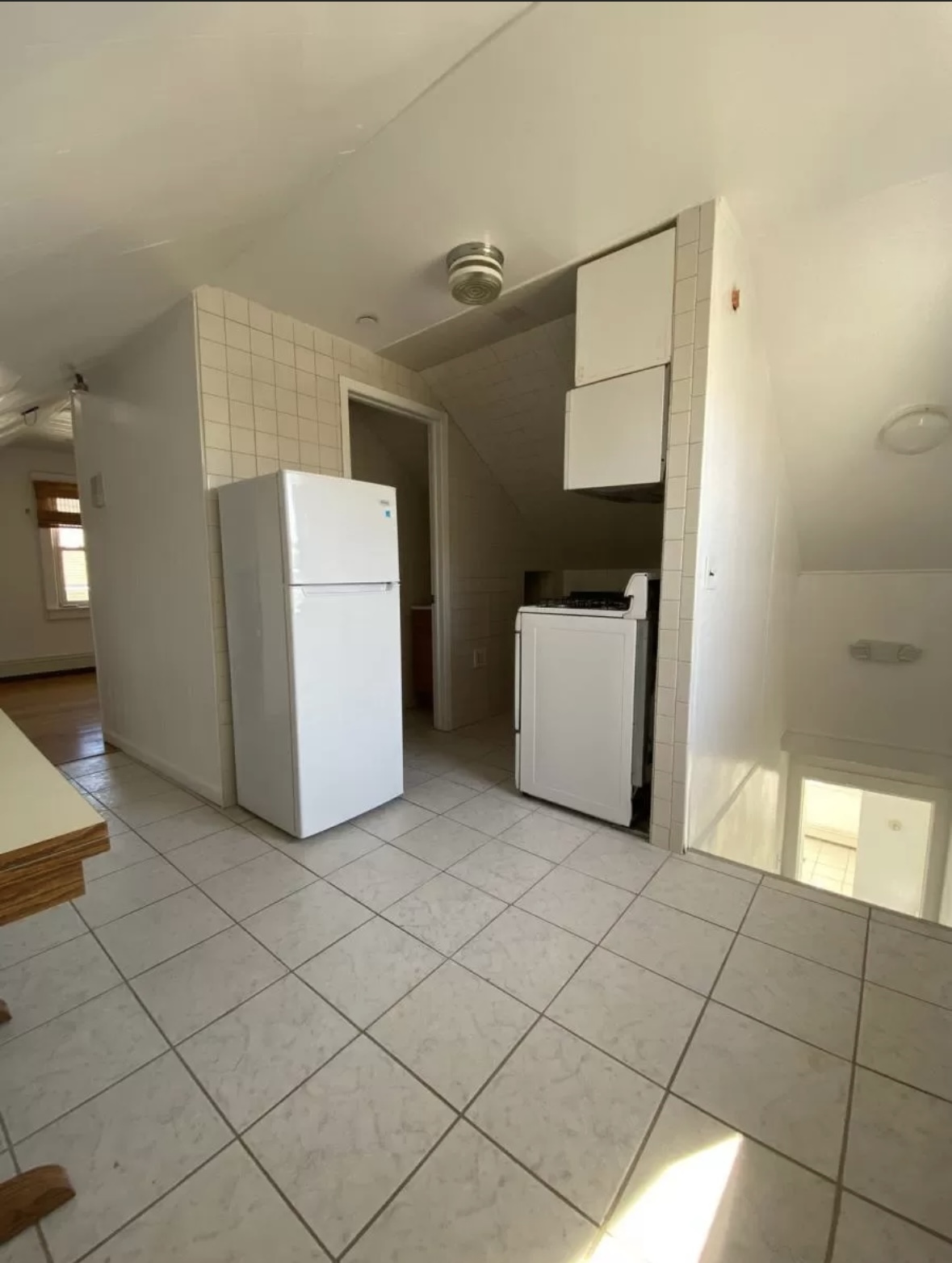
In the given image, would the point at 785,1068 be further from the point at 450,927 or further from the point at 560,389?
the point at 560,389

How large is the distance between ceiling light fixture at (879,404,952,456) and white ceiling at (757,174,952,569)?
0.14ft

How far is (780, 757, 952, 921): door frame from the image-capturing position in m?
3.14

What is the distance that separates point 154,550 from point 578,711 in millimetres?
2257

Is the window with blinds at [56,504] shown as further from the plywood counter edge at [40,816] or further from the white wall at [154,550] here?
the plywood counter edge at [40,816]

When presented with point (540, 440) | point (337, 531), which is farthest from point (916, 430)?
point (337, 531)

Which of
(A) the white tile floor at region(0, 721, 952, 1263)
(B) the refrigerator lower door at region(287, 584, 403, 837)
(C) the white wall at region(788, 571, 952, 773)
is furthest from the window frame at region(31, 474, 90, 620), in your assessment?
(C) the white wall at region(788, 571, 952, 773)

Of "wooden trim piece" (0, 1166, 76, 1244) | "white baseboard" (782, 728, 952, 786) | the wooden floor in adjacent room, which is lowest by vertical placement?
"white baseboard" (782, 728, 952, 786)

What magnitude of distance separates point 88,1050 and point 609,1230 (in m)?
1.18

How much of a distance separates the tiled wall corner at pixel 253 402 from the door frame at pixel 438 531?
0.39 metres

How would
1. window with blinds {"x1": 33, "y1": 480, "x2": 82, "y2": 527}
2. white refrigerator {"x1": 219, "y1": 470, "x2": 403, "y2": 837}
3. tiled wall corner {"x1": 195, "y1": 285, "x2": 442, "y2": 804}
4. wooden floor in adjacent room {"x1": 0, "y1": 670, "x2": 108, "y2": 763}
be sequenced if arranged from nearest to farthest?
white refrigerator {"x1": 219, "y1": 470, "x2": 403, "y2": 837}, tiled wall corner {"x1": 195, "y1": 285, "x2": 442, "y2": 804}, wooden floor in adjacent room {"x1": 0, "y1": 670, "x2": 108, "y2": 763}, window with blinds {"x1": 33, "y1": 480, "x2": 82, "y2": 527}

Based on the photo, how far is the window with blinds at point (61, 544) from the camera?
5.65m

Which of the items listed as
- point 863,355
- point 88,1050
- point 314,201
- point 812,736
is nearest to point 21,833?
point 88,1050

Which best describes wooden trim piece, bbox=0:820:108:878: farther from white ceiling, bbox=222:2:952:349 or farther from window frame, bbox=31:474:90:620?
window frame, bbox=31:474:90:620

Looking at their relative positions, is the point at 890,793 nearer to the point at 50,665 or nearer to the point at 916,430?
the point at 916,430
